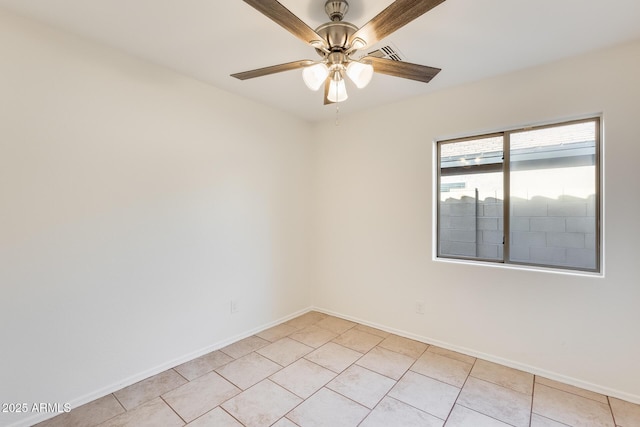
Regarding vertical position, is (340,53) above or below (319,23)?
below

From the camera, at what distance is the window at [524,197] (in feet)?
7.36

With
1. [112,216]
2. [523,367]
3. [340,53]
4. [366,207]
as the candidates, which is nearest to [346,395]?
[523,367]

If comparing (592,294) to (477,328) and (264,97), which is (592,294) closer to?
(477,328)

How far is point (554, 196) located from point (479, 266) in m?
0.84

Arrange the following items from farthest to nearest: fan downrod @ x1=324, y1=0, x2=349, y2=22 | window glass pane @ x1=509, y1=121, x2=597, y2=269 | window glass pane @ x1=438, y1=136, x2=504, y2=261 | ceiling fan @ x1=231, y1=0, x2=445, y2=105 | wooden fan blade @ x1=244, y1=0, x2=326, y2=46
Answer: window glass pane @ x1=438, y1=136, x2=504, y2=261, window glass pane @ x1=509, y1=121, x2=597, y2=269, fan downrod @ x1=324, y1=0, x2=349, y2=22, ceiling fan @ x1=231, y1=0, x2=445, y2=105, wooden fan blade @ x1=244, y1=0, x2=326, y2=46

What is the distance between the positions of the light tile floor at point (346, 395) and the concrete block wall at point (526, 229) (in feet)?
3.21

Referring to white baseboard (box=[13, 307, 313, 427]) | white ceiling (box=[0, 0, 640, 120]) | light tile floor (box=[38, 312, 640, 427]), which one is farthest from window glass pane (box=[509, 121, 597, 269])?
white baseboard (box=[13, 307, 313, 427])

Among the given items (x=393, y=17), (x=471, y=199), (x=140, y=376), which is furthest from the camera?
(x=471, y=199)

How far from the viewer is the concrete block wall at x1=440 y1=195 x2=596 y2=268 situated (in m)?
2.25

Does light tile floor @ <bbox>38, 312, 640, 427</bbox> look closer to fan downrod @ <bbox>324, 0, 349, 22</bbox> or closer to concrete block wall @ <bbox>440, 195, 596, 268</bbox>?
concrete block wall @ <bbox>440, 195, 596, 268</bbox>

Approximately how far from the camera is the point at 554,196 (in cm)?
236

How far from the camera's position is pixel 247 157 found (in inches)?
118

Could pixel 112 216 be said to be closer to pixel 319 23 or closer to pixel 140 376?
pixel 140 376

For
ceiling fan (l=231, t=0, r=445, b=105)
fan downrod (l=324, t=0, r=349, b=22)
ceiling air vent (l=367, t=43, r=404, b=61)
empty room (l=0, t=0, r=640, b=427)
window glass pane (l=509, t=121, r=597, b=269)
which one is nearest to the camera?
ceiling fan (l=231, t=0, r=445, b=105)
